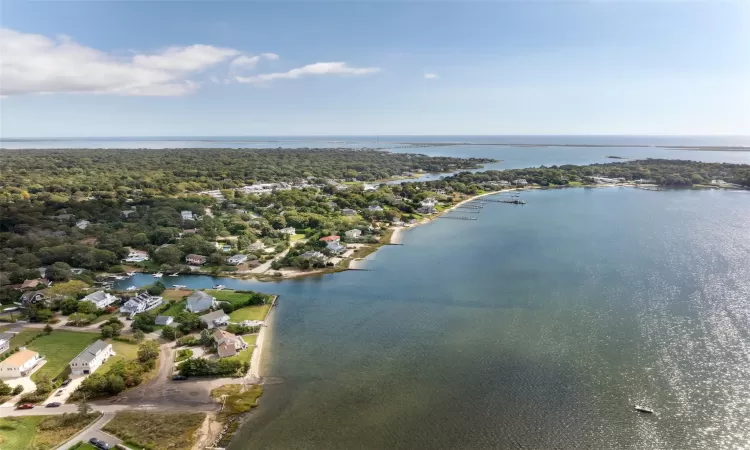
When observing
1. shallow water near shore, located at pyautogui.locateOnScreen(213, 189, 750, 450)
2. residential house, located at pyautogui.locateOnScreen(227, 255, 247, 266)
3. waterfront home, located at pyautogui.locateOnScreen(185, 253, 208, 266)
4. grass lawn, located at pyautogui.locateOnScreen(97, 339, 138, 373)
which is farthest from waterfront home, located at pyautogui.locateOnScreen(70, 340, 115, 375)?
waterfront home, located at pyautogui.locateOnScreen(185, 253, 208, 266)

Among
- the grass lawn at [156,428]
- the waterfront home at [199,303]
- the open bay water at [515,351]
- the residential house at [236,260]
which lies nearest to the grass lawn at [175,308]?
the waterfront home at [199,303]

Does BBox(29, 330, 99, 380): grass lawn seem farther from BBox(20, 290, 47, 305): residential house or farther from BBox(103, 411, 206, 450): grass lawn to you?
BBox(103, 411, 206, 450): grass lawn

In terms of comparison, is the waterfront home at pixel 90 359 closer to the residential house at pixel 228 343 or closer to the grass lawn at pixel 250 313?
the residential house at pixel 228 343

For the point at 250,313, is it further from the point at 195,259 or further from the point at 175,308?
the point at 195,259

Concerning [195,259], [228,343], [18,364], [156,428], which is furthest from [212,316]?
[195,259]

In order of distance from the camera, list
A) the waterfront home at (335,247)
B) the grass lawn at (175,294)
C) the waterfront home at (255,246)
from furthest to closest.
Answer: the waterfront home at (335,247) < the waterfront home at (255,246) < the grass lawn at (175,294)
